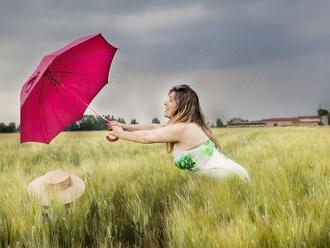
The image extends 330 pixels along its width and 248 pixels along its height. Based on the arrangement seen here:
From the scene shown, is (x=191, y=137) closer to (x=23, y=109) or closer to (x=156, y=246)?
(x=23, y=109)

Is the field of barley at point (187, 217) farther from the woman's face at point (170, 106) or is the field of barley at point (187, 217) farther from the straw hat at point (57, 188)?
the woman's face at point (170, 106)

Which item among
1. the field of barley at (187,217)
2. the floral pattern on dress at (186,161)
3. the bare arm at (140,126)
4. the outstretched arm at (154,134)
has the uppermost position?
the bare arm at (140,126)

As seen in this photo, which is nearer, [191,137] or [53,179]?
[53,179]

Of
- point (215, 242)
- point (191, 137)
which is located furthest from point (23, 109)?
point (215, 242)

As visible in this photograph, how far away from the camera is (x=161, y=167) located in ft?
16.3

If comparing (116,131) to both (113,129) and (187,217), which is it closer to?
(113,129)

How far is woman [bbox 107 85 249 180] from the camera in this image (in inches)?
174

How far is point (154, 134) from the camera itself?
4371 mm

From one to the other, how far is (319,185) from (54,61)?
2154 mm

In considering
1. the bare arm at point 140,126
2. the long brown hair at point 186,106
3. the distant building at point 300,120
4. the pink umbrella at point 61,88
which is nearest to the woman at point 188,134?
the long brown hair at point 186,106

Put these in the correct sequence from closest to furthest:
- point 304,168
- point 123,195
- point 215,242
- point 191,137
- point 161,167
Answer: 1. point 215,242
2. point 123,195
3. point 304,168
4. point 191,137
5. point 161,167

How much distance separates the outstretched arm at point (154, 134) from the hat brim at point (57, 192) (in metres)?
0.76

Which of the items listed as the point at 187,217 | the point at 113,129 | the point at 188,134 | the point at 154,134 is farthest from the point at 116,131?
the point at 187,217

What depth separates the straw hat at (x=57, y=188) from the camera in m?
3.32
